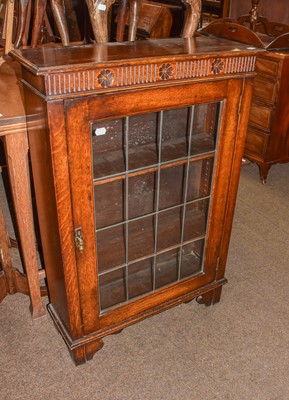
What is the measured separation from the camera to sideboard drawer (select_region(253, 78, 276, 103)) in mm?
2857

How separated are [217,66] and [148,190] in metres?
0.51

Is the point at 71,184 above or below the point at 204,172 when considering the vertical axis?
above

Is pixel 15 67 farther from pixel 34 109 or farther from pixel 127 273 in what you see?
pixel 127 273

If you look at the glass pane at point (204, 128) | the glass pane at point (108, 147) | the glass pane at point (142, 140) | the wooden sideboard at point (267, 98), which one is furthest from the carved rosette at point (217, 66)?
the wooden sideboard at point (267, 98)

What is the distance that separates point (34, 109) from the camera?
1266mm

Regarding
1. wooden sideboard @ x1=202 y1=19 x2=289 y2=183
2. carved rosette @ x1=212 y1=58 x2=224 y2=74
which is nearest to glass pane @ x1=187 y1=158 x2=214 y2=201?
carved rosette @ x1=212 y1=58 x2=224 y2=74

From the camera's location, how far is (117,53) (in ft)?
4.17

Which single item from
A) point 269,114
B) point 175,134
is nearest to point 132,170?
point 175,134

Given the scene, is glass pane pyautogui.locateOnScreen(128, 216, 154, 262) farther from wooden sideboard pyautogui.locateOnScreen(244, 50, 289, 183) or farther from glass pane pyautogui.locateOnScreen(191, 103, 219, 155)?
wooden sideboard pyautogui.locateOnScreen(244, 50, 289, 183)

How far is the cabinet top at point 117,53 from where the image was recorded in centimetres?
112

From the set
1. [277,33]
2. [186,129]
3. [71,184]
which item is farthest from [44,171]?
[277,33]

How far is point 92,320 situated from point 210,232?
601 millimetres

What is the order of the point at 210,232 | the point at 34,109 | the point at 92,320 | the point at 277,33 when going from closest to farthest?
the point at 34,109
the point at 92,320
the point at 210,232
the point at 277,33

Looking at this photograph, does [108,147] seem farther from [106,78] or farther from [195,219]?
[195,219]
